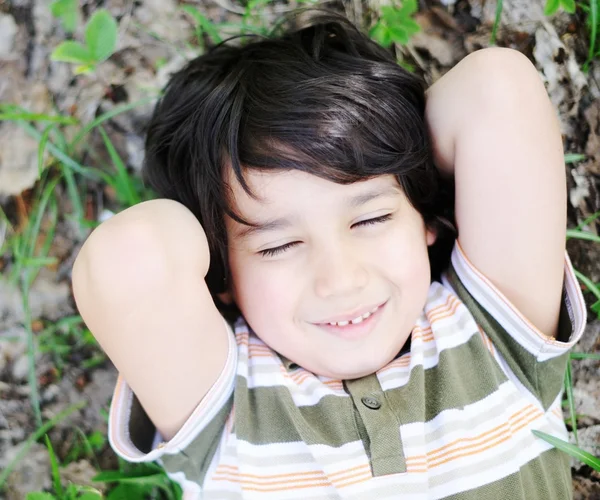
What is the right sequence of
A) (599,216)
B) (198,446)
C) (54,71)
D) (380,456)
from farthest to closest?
(54,71), (599,216), (198,446), (380,456)

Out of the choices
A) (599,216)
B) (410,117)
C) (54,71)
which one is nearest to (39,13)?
(54,71)

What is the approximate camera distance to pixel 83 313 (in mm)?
1843

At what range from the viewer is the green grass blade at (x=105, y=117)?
7.85 ft

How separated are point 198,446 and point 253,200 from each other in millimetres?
747

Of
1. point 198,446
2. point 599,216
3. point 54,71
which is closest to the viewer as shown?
point 198,446

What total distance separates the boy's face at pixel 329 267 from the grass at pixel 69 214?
0.76 metres

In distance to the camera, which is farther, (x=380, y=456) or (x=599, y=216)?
(x=599, y=216)

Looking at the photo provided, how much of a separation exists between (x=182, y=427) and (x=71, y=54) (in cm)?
142

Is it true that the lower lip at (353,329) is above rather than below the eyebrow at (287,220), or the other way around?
below

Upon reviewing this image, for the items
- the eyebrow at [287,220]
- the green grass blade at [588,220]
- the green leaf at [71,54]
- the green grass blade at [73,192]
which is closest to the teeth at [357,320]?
the eyebrow at [287,220]

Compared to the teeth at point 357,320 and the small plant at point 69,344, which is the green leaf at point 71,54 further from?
the teeth at point 357,320

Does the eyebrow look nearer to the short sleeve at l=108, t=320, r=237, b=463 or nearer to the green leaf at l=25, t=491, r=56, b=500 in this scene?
the short sleeve at l=108, t=320, r=237, b=463

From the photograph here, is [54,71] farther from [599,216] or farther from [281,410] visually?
[599,216]

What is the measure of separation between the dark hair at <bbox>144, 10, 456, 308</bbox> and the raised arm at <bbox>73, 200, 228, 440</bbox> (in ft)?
0.61
